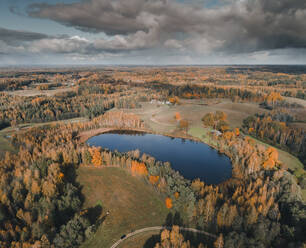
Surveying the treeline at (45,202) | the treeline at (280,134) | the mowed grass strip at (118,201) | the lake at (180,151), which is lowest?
the mowed grass strip at (118,201)

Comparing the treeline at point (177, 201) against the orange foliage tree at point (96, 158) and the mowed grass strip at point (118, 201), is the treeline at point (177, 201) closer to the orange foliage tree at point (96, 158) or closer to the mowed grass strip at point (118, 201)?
the orange foliage tree at point (96, 158)

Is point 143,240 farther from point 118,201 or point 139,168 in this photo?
point 139,168

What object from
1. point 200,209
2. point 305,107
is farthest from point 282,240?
point 305,107

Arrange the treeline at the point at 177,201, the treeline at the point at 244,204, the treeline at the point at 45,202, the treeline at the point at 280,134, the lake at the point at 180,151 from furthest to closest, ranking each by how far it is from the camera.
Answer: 1. the treeline at the point at 280,134
2. the lake at the point at 180,151
3. the treeline at the point at 45,202
4. the treeline at the point at 177,201
5. the treeline at the point at 244,204

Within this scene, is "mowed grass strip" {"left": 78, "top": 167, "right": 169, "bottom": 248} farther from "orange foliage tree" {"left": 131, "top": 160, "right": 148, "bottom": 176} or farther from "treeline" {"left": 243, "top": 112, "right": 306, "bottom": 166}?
"treeline" {"left": 243, "top": 112, "right": 306, "bottom": 166}

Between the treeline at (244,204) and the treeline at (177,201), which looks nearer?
the treeline at (244,204)

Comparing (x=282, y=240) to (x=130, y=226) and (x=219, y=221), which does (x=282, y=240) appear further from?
(x=130, y=226)

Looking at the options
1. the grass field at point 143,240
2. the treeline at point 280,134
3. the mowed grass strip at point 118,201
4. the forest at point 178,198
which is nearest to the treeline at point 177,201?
the forest at point 178,198
